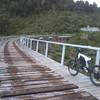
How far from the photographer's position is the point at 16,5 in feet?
341

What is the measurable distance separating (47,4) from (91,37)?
196ft

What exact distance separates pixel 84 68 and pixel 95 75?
67cm

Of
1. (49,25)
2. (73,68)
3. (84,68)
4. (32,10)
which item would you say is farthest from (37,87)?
(32,10)

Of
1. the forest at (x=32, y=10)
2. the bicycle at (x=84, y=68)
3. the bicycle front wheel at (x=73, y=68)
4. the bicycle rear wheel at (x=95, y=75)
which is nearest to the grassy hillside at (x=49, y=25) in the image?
the forest at (x=32, y=10)

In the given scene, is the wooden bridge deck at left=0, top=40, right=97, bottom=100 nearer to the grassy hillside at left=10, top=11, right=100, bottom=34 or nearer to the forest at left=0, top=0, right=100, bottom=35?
the grassy hillside at left=10, top=11, right=100, bottom=34

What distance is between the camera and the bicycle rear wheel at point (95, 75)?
6.83 meters

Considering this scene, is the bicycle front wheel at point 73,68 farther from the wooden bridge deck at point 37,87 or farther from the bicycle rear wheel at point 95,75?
the bicycle rear wheel at point 95,75

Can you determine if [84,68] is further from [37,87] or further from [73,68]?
[37,87]

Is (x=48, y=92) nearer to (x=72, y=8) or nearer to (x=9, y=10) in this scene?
(x=9, y=10)

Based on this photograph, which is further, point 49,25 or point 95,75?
point 49,25

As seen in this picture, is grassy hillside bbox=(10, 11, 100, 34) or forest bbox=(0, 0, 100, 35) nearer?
grassy hillside bbox=(10, 11, 100, 34)

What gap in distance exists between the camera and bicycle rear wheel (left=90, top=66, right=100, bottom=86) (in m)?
6.83

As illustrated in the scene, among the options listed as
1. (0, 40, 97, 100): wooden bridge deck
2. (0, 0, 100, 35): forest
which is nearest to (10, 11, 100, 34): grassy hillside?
(0, 0, 100, 35): forest

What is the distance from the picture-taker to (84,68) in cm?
753
